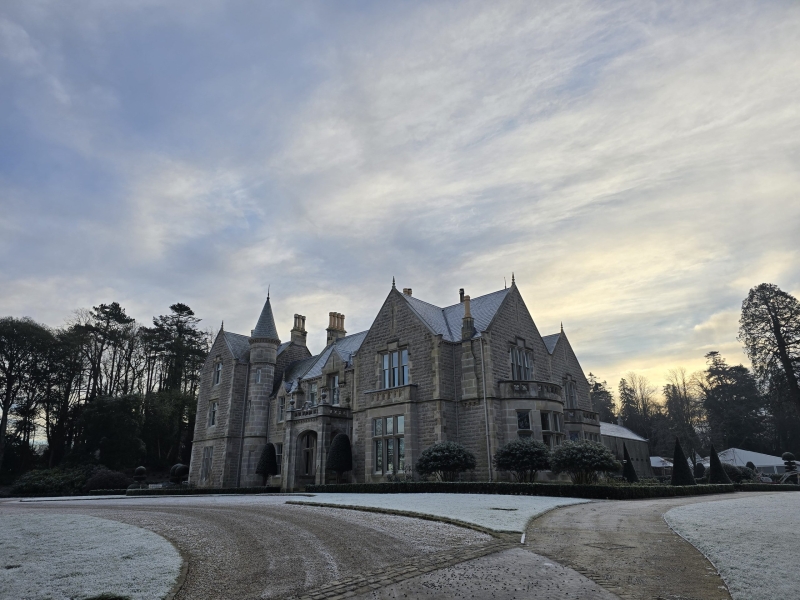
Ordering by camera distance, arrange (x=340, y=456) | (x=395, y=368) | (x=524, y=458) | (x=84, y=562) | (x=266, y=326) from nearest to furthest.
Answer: (x=84, y=562) < (x=524, y=458) < (x=340, y=456) < (x=395, y=368) < (x=266, y=326)

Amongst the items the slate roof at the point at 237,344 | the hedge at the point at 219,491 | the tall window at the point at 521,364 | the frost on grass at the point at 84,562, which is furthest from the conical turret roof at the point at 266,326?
the frost on grass at the point at 84,562

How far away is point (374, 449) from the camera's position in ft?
99.1

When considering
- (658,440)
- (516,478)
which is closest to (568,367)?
(516,478)

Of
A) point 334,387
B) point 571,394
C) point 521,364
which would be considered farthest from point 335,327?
point 571,394

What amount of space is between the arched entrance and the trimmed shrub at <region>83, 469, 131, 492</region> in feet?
50.5

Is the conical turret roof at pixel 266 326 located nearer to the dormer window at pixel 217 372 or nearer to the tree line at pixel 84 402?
the dormer window at pixel 217 372

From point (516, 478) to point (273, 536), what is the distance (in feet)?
58.2

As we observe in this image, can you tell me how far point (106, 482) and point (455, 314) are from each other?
2891 cm

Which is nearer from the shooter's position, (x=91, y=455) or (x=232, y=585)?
(x=232, y=585)

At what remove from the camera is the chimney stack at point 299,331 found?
4680 cm

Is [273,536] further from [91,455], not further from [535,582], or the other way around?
[91,455]

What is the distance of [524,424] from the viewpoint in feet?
91.1

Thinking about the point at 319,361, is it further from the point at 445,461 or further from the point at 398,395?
the point at 445,461

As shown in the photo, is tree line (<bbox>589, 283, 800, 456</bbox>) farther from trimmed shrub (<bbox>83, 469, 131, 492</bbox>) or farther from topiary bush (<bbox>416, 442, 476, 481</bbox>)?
trimmed shrub (<bbox>83, 469, 131, 492</bbox>)
